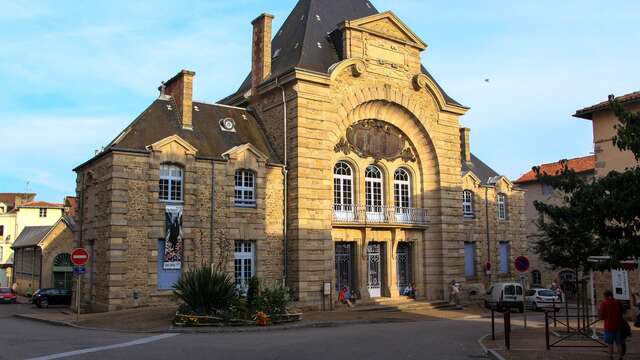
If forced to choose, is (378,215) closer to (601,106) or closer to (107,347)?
(601,106)

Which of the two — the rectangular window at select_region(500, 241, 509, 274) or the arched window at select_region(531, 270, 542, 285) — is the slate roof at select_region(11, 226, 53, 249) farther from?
the arched window at select_region(531, 270, 542, 285)

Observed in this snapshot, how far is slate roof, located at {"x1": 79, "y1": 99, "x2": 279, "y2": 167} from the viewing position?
23198 millimetres

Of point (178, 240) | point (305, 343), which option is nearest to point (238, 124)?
point (178, 240)

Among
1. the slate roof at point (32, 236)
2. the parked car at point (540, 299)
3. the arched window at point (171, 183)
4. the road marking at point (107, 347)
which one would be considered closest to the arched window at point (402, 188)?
the parked car at point (540, 299)

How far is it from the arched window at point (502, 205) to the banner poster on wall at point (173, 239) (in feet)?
72.9

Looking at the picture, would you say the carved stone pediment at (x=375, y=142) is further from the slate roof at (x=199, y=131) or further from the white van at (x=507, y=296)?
the white van at (x=507, y=296)

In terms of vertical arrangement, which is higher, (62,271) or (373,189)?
(373,189)

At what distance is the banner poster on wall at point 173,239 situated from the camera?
74.4 ft

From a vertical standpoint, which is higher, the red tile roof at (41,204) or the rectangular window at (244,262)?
the red tile roof at (41,204)

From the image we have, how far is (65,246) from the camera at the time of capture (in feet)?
132

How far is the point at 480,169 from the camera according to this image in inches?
1539

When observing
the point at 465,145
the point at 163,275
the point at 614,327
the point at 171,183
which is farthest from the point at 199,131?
the point at 465,145

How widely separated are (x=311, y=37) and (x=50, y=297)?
717 inches

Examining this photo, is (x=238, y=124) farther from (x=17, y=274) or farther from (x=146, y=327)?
(x=17, y=274)
